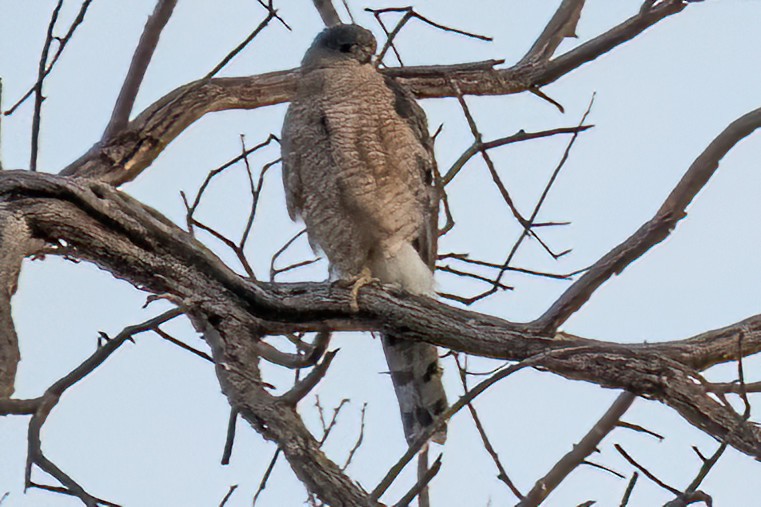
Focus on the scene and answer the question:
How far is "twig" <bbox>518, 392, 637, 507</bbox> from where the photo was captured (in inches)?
84.3

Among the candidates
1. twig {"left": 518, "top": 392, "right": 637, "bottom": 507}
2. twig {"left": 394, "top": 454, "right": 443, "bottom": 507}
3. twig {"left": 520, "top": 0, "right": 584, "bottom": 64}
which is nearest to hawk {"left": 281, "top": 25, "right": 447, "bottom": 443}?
twig {"left": 520, "top": 0, "right": 584, "bottom": 64}

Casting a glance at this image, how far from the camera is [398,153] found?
151 inches

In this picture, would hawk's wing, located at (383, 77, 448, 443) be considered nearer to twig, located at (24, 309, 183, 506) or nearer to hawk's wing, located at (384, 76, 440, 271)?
hawk's wing, located at (384, 76, 440, 271)

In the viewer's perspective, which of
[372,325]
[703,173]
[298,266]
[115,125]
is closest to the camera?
[703,173]

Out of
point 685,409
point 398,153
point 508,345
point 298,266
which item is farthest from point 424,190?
point 685,409

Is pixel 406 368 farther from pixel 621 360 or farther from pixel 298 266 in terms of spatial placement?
pixel 621 360

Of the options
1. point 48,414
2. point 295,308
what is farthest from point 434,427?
point 295,308

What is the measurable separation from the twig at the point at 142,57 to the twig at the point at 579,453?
6.34 feet

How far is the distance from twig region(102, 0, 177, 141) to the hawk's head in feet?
2.50

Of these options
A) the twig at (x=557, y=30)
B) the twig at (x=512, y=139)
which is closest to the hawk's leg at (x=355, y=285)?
the twig at (x=512, y=139)

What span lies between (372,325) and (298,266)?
917 mm

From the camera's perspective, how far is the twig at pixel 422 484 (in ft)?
5.85

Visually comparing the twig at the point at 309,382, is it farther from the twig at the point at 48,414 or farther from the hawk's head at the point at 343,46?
A: the hawk's head at the point at 343,46

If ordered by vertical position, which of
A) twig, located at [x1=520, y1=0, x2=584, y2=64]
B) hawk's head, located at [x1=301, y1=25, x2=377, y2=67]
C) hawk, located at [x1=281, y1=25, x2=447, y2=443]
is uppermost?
twig, located at [x1=520, y1=0, x2=584, y2=64]
